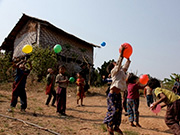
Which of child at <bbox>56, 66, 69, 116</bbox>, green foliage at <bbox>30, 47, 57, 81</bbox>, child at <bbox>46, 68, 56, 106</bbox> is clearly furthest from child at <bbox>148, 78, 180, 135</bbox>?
green foliage at <bbox>30, 47, 57, 81</bbox>

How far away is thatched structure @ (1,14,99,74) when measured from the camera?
15766 mm

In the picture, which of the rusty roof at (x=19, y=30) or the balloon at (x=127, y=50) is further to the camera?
the rusty roof at (x=19, y=30)

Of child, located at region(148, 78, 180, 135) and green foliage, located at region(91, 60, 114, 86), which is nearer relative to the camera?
child, located at region(148, 78, 180, 135)

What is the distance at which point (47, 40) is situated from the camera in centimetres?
1606

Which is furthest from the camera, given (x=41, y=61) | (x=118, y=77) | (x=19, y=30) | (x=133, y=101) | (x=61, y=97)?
(x=19, y=30)

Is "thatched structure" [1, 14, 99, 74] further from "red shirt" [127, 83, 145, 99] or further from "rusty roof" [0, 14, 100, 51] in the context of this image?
"red shirt" [127, 83, 145, 99]

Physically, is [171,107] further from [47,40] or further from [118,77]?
[47,40]

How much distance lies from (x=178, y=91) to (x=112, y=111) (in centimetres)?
639

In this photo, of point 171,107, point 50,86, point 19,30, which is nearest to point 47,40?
point 19,30

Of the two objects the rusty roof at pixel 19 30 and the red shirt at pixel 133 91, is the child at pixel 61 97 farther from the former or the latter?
the rusty roof at pixel 19 30

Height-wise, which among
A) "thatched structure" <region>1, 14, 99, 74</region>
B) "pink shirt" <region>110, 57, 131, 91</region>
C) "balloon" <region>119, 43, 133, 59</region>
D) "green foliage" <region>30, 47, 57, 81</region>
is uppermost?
"thatched structure" <region>1, 14, 99, 74</region>

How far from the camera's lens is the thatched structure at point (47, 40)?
15766 mm

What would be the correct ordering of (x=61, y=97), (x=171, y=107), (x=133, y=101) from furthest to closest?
(x=61, y=97)
(x=133, y=101)
(x=171, y=107)

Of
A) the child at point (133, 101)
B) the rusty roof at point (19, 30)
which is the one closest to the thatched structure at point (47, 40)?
the rusty roof at point (19, 30)
